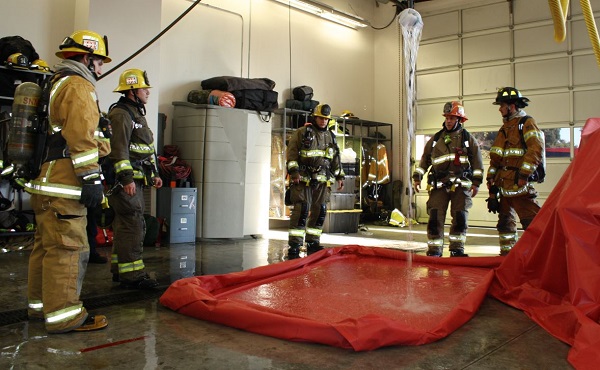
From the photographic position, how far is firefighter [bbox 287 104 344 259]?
686cm

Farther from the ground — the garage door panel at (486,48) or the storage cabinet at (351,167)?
the garage door panel at (486,48)

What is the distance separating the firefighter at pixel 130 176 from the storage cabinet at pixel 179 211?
2.99 metres

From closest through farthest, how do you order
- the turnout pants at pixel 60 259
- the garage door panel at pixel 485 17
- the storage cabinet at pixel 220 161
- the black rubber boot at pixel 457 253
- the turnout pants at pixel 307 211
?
1. the turnout pants at pixel 60 259
2. the black rubber boot at pixel 457 253
3. the turnout pants at pixel 307 211
4. the storage cabinet at pixel 220 161
5. the garage door panel at pixel 485 17

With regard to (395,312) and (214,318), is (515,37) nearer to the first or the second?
(395,312)

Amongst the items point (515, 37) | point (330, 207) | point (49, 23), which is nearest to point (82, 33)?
point (49, 23)

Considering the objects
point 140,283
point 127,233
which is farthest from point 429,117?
point 140,283

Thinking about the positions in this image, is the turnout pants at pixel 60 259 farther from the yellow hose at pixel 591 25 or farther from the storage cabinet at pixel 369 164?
the storage cabinet at pixel 369 164

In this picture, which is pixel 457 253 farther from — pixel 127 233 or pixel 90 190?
pixel 90 190

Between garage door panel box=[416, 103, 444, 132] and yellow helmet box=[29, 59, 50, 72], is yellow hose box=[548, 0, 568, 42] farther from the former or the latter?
garage door panel box=[416, 103, 444, 132]

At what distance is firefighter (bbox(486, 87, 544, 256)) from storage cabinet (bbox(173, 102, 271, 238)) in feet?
14.0

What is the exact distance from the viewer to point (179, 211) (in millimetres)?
7832

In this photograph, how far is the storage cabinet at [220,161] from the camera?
27.7 feet

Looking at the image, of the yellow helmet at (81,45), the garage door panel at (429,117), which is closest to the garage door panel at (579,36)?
the garage door panel at (429,117)

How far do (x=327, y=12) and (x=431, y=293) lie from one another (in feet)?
32.7
